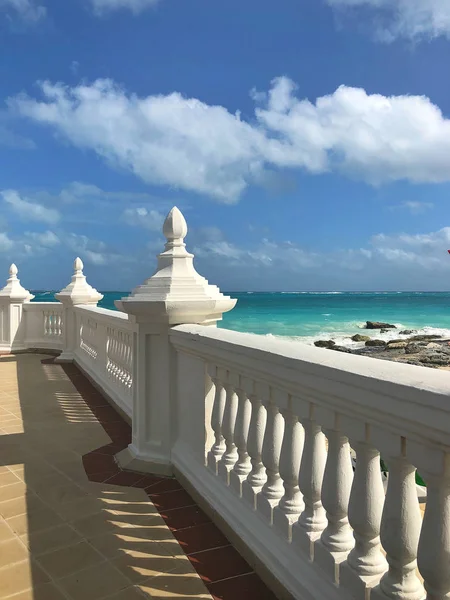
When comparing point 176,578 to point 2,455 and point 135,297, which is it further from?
point 2,455

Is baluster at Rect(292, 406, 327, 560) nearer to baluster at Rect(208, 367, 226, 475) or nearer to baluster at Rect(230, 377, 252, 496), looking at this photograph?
baluster at Rect(230, 377, 252, 496)

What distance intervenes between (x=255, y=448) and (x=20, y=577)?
4.28 feet

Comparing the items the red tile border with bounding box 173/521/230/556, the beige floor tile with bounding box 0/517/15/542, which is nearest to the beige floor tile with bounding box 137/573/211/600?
the red tile border with bounding box 173/521/230/556

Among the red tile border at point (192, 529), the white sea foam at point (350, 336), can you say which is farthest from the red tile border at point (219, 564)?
the white sea foam at point (350, 336)

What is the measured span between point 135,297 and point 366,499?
98.9 inches

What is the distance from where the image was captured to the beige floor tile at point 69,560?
8.15 feet

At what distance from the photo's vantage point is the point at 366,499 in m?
1.68

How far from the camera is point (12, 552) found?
2664mm

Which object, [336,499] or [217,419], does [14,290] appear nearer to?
[217,419]

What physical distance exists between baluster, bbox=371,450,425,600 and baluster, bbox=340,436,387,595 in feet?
0.36

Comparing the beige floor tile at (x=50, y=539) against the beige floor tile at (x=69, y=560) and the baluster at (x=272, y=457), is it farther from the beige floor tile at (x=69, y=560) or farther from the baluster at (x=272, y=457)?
the baluster at (x=272, y=457)

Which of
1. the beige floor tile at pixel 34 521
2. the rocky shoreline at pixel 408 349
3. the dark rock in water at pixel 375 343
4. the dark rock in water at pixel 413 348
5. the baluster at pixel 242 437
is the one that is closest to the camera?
the baluster at pixel 242 437

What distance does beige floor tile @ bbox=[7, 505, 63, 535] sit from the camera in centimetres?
292

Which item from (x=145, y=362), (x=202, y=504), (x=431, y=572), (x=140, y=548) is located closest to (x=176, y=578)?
(x=140, y=548)
